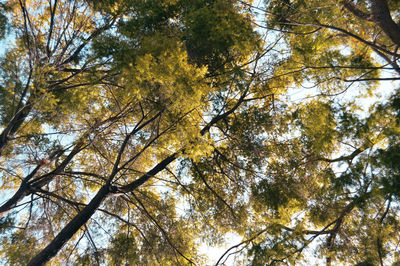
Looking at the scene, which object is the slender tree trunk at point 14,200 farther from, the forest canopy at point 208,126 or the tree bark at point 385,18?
the tree bark at point 385,18

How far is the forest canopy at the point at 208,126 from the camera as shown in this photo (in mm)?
3895

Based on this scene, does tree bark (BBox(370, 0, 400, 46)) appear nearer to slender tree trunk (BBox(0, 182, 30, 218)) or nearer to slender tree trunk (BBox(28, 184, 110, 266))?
slender tree trunk (BBox(28, 184, 110, 266))

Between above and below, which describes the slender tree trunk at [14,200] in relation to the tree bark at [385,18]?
below

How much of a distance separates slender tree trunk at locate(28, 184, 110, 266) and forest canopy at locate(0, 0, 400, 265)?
0.02 meters

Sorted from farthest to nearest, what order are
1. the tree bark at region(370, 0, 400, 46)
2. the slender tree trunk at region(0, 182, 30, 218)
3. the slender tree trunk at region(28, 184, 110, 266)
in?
1. the slender tree trunk at region(0, 182, 30, 218)
2. the slender tree trunk at region(28, 184, 110, 266)
3. the tree bark at region(370, 0, 400, 46)

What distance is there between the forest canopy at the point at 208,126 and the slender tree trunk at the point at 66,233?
21 mm

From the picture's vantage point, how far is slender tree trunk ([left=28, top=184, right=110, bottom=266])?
446 cm

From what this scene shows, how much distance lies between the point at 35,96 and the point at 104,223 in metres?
3.59

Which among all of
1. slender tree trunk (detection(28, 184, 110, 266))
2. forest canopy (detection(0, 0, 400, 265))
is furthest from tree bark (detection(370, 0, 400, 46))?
slender tree trunk (detection(28, 184, 110, 266))

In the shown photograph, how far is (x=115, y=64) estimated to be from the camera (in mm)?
4141

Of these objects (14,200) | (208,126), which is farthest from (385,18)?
(14,200)

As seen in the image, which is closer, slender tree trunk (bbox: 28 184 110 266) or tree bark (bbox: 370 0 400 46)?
tree bark (bbox: 370 0 400 46)

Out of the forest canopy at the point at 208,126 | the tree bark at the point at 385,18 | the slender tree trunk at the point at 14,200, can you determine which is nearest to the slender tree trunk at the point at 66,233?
the forest canopy at the point at 208,126

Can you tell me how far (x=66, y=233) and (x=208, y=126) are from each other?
11.7 feet
